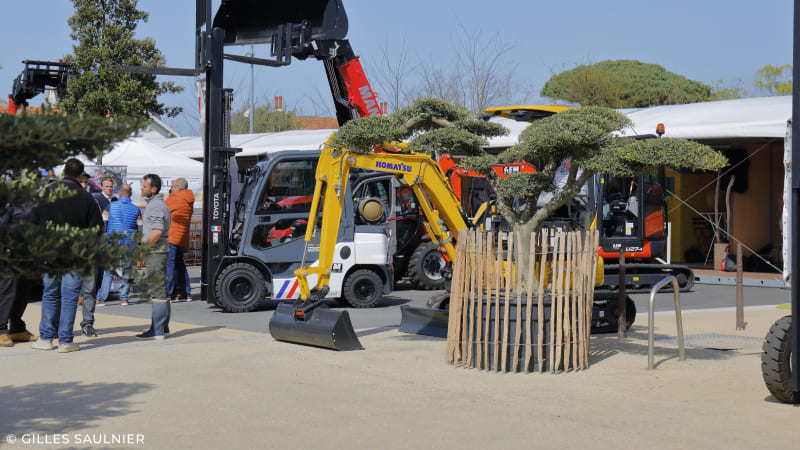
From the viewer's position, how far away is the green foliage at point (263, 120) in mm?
48375

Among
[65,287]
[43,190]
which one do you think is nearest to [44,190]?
[43,190]

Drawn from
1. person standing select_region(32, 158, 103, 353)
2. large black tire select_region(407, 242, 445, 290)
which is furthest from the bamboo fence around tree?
large black tire select_region(407, 242, 445, 290)

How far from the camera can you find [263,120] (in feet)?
161

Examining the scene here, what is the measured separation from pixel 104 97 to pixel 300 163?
8831mm

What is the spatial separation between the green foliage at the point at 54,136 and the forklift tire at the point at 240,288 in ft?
31.3

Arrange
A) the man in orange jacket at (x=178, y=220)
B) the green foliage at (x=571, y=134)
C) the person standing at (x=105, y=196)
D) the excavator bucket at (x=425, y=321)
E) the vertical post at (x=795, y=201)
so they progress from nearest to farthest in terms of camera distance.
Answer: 1. the vertical post at (x=795, y=201)
2. the green foliage at (x=571, y=134)
3. the excavator bucket at (x=425, y=321)
4. the man in orange jacket at (x=178, y=220)
5. the person standing at (x=105, y=196)

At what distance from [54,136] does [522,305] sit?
17.5 ft

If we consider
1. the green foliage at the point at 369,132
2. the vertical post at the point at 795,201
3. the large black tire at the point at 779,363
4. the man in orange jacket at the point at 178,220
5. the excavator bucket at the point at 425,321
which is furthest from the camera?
the man in orange jacket at the point at 178,220

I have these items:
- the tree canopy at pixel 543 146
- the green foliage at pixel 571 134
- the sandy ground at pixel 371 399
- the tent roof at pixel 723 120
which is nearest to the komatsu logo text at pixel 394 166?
the tree canopy at pixel 543 146

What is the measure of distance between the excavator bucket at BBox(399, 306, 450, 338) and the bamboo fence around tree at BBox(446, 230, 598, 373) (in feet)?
6.02

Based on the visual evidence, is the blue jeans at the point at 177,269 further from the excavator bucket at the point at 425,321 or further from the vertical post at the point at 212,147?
the excavator bucket at the point at 425,321

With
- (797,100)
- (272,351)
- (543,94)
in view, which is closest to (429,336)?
(272,351)

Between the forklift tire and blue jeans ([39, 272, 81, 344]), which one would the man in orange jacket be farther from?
blue jeans ([39, 272, 81, 344])

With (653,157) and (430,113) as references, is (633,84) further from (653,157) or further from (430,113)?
(653,157)
